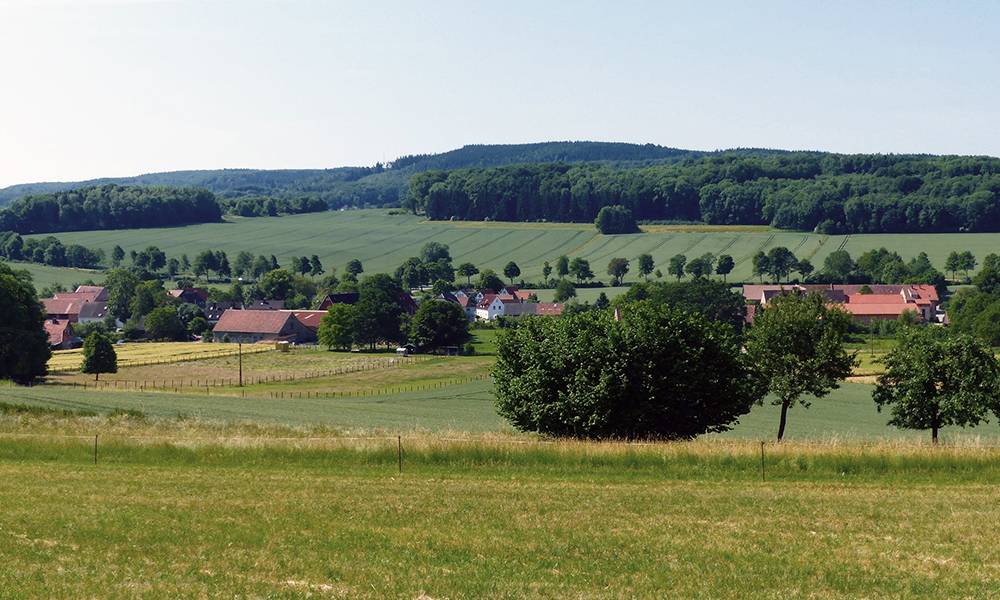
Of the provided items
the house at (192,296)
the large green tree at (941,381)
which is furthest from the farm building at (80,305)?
the large green tree at (941,381)

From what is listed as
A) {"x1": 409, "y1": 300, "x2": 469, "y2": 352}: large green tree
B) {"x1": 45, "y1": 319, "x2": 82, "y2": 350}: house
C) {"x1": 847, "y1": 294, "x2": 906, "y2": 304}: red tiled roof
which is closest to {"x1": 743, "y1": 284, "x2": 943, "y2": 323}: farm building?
{"x1": 847, "y1": 294, "x2": 906, "y2": 304}: red tiled roof

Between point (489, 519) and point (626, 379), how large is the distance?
17095 mm

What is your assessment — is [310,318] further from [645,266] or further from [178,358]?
[645,266]

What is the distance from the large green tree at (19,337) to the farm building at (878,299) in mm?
90050

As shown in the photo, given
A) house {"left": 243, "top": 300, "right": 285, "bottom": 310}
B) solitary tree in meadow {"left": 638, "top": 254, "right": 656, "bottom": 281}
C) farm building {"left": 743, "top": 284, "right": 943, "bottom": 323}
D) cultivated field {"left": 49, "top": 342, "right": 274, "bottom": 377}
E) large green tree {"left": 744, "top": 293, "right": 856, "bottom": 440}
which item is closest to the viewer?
large green tree {"left": 744, "top": 293, "right": 856, "bottom": 440}

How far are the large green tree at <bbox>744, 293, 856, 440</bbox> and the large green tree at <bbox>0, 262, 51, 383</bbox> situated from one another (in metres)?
53.1

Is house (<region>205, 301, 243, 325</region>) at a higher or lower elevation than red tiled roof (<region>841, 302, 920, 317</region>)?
lower

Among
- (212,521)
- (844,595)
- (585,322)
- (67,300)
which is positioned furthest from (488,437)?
(67,300)

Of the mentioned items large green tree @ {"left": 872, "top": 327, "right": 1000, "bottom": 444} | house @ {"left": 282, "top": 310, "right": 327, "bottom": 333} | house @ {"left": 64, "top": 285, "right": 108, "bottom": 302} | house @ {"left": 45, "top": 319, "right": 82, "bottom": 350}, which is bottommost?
house @ {"left": 45, "top": 319, "right": 82, "bottom": 350}

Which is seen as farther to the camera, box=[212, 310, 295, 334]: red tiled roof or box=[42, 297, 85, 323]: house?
box=[42, 297, 85, 323]: house

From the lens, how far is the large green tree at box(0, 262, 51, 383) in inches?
3145

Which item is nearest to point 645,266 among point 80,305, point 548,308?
point 548,308

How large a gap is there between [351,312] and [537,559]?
10608 centimetres

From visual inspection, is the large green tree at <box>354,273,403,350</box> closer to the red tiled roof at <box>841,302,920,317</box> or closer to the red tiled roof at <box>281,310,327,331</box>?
the red tiled roof at <box>281,310,327,331</box>
